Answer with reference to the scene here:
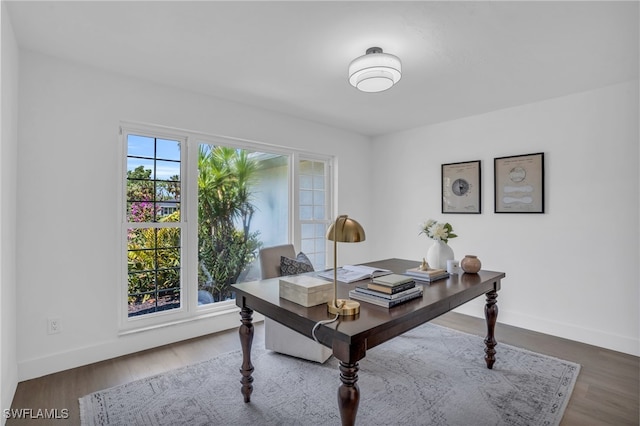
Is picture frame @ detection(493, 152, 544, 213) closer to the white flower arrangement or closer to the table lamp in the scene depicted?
the white flower arrangement

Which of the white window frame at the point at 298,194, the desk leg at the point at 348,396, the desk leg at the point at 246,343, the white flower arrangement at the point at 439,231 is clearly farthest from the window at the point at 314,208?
the desk leg at the point at 348,396

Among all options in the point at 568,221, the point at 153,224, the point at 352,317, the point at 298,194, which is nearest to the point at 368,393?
the point at 352,317

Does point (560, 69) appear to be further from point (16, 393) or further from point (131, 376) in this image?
point (16, 393)

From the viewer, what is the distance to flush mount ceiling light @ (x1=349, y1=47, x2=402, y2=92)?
2.15 metres

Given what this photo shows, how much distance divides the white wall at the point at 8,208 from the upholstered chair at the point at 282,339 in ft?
5.27

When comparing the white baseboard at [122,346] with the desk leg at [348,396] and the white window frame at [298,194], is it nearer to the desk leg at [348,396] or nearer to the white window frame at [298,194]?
the white window frame at [298,194]

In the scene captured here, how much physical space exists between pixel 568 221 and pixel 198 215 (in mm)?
3653

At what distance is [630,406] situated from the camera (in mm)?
2041

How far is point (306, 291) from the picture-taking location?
1604 mm

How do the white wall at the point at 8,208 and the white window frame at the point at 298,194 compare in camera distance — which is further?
the white window frame at the point at 298,194

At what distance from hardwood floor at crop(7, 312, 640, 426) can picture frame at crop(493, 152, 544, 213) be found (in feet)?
4.24

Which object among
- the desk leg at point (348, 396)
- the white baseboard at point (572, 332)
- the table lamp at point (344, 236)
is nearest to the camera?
the desk leg at point (348, 396)

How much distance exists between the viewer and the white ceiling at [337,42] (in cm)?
184

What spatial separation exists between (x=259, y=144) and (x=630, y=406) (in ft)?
12.1
